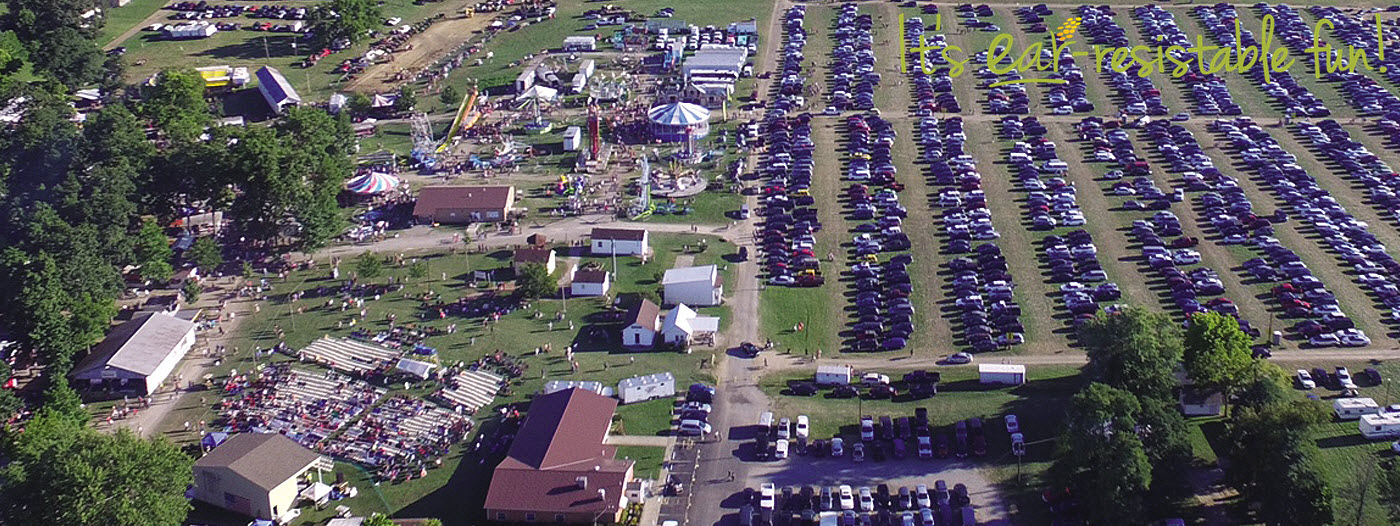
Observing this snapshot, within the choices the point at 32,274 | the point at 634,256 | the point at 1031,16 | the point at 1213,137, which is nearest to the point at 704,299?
the point at 634,256

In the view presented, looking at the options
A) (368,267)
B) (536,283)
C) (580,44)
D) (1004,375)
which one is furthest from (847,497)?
(580,44)

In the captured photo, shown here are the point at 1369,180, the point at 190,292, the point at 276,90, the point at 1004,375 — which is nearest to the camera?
the point at 1004,375

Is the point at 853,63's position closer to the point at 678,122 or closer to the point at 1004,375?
the point at 678,122

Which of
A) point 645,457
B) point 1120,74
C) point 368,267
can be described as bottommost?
point 1120,74

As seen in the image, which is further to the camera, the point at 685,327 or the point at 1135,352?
the point at 685,327

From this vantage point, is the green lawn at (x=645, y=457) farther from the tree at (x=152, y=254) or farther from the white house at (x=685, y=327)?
the tree at (x=152, y=254)

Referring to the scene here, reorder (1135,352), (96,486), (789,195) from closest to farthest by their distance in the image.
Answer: (96,486)
(1135,352)
(789,195)

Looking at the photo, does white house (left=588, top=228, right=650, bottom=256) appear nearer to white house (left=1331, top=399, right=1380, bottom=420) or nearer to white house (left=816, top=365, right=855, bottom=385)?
white house (left=816, top=365, right=855, bottom=385)

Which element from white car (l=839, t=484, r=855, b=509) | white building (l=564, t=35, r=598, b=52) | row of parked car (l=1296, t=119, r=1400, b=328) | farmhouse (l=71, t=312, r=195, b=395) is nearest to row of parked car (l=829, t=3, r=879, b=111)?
white building (l=564, t=35, r=598, b=52)
